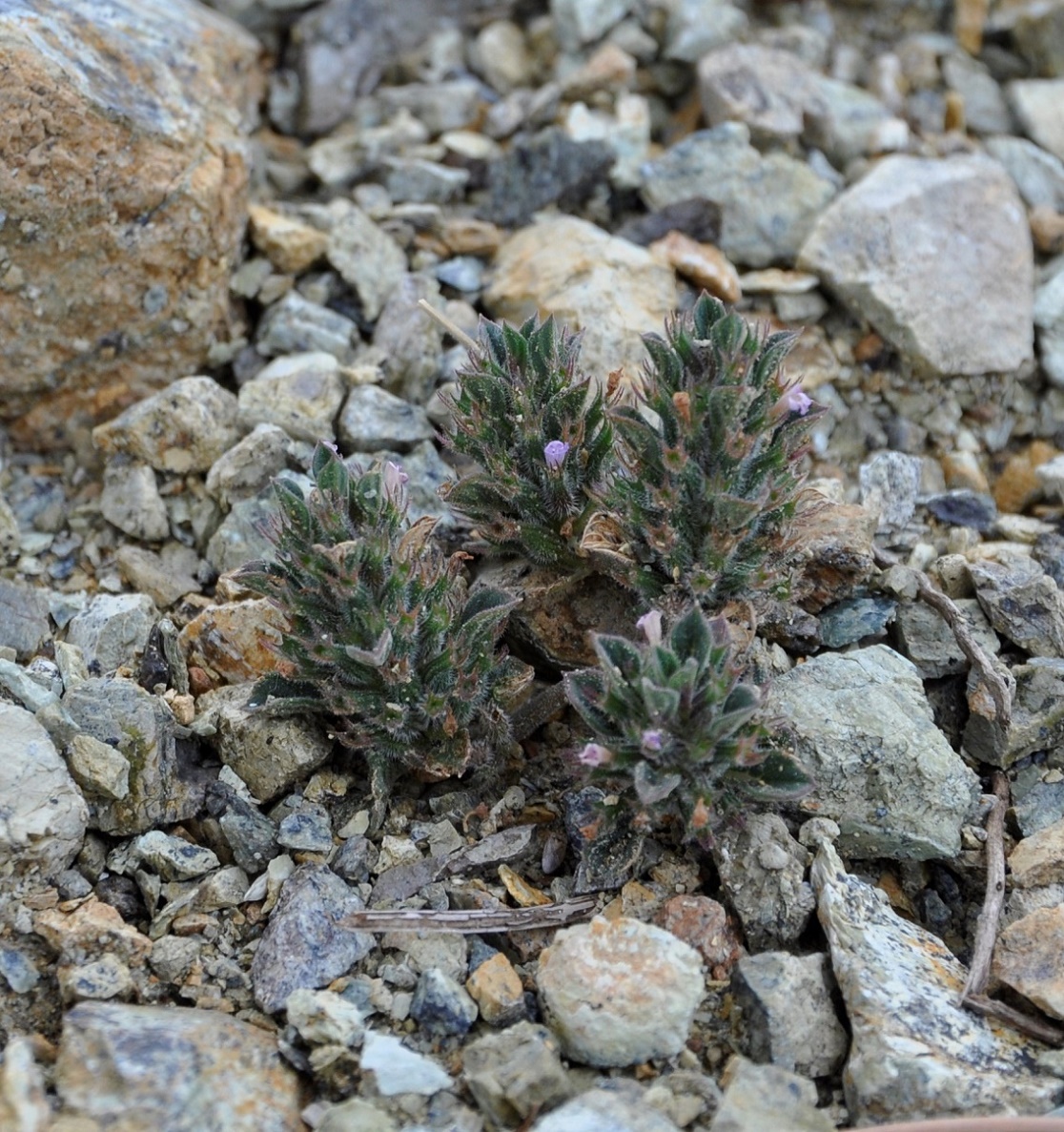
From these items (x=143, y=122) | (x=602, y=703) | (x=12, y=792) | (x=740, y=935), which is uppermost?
(x=143, y=122)

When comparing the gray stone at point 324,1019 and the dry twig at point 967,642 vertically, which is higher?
the dry twig at point 967,642

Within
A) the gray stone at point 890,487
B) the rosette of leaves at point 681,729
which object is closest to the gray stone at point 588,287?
the gray stone at point 890,487

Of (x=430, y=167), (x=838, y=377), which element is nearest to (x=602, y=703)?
(x=838, y=377)

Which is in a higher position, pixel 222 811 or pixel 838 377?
pixel 838 377

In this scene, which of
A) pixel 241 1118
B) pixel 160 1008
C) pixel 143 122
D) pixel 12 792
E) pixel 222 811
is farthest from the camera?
pixel 143 122

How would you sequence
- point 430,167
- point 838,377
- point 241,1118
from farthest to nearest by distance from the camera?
point 430,167
point 838,377
point 241,1118

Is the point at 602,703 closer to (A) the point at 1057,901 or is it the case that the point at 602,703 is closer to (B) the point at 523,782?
(B) the point at 523,782

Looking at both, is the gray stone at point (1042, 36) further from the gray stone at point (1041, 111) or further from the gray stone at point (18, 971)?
the gray stone at point (18, 971)
